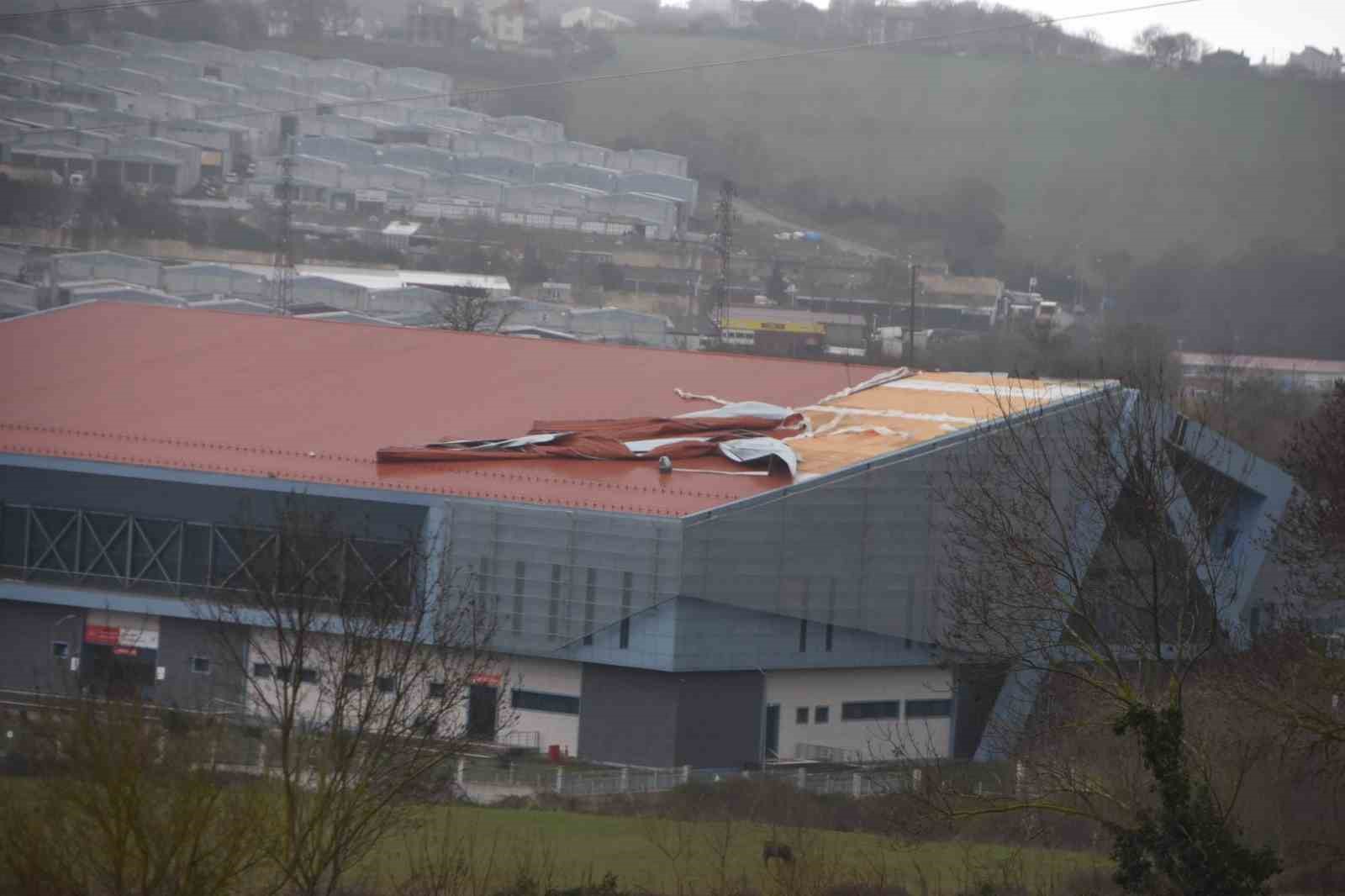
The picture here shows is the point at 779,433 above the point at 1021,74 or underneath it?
underneath

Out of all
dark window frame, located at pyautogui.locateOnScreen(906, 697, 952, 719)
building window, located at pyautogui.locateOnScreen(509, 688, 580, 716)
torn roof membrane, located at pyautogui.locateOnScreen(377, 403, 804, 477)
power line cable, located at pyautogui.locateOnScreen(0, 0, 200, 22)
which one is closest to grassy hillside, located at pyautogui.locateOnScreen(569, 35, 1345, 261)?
power line cable, located at pyautogui.locateOnScreen(0, 0, 200, 22)

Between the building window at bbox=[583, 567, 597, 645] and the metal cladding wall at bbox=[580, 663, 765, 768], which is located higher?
the building window at bbox=[583, 567, 597, 645]

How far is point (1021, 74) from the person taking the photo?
330ft

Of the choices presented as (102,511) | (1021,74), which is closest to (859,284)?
(1021,74)

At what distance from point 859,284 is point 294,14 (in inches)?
2368

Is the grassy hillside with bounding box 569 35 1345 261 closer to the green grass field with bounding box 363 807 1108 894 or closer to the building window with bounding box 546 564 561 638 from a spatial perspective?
the building window with bounding box 546 564 561 638

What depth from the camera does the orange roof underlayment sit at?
21.8 meters

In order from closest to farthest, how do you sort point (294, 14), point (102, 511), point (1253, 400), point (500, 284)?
1. point (102, 511)
2. point (1253, 400)
3. point (500, 284)
4. point (294, 14)

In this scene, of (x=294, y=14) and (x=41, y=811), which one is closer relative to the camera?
(x=41, y=811)

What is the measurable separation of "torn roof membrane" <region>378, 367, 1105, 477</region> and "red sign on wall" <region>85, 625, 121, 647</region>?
403cm

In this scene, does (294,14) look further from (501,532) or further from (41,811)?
(41,811)

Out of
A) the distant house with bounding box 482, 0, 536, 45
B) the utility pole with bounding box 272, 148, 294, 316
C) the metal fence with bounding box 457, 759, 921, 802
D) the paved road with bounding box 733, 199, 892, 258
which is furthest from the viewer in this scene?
the distant house with bounding box 482, 0, 536, 45

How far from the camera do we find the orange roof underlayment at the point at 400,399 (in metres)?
21.8

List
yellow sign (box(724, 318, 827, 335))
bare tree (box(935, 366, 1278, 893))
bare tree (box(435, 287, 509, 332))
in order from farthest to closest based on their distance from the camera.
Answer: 1. yellow sign (box(724, 318, 827, 335))
2. bare tree (box(435, 287, 509, 332))
3. bare tree (box(935, 366, 1278, 893))
